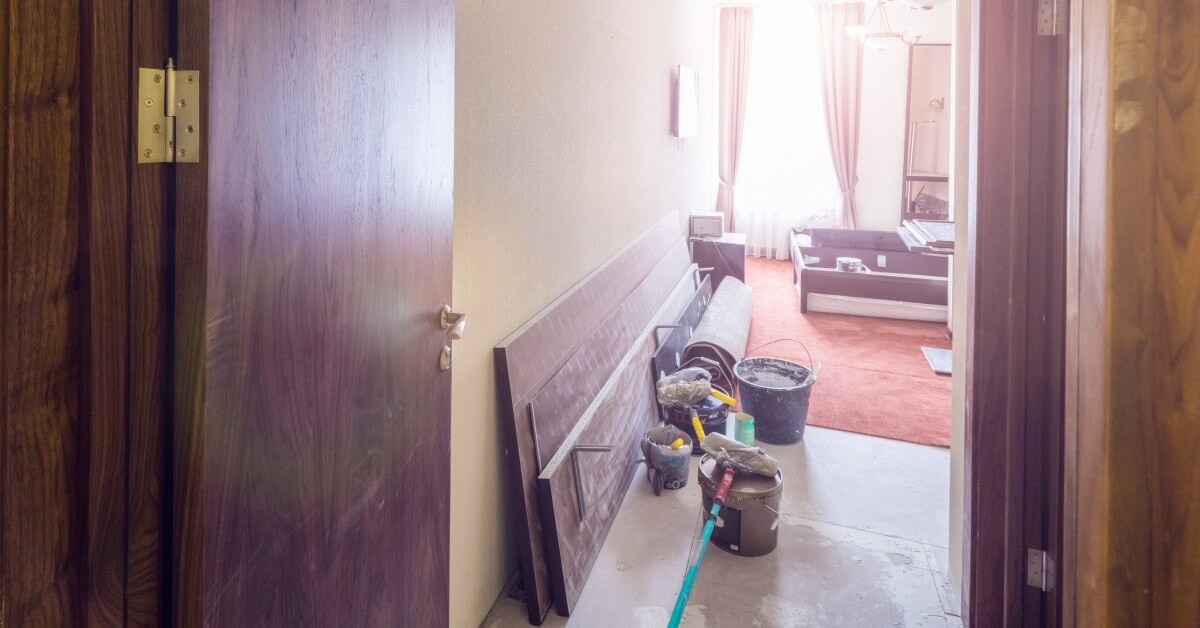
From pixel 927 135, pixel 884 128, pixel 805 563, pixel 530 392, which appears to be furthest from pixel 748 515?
pixel 884 128

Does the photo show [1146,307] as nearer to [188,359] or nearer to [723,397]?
[188,359]

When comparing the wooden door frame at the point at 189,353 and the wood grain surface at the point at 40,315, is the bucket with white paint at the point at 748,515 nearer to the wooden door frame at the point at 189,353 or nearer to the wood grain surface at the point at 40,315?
the wooden door frame at the point at 189,353

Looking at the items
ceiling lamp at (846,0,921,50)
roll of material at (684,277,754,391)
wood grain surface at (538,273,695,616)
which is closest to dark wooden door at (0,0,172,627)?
wood grain surface at (538,273,695,616)

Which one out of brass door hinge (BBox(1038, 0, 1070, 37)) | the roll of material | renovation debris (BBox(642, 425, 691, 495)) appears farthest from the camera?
the roll of material

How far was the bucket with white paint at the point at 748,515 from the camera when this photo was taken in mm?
2438

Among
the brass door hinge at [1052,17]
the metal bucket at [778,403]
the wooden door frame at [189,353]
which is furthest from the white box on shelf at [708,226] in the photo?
the wooden door frame at [189,353]

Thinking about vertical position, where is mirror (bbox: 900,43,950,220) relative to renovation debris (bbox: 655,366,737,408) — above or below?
above

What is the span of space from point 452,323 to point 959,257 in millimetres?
1668

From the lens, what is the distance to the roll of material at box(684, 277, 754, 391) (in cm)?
409

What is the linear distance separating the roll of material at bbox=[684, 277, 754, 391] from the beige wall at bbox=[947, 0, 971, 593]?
69.2 inches

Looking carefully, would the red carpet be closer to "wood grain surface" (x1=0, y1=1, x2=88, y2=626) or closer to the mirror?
the mirror

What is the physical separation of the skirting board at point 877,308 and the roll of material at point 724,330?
3.18 feet

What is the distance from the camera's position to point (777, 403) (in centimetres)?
335

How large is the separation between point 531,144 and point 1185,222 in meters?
1.83
